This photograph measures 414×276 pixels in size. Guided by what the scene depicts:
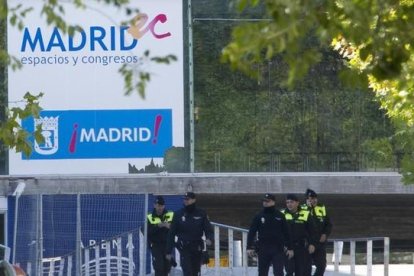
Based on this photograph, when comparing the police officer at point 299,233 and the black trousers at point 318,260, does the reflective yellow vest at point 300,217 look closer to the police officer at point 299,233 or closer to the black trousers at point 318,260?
the police officer at point 299,233

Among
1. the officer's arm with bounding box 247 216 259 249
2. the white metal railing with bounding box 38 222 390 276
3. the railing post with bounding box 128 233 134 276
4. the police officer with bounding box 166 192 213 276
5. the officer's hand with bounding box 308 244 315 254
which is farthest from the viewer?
the railing post with bounding box 128 233 134 276

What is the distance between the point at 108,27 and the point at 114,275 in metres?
9.38

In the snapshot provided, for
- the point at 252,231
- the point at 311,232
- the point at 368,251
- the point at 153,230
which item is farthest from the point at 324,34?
the point at 368,251

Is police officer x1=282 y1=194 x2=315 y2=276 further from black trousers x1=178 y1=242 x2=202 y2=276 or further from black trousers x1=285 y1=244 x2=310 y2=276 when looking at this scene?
black trousers x1=178 y1=242 x2=202 y2=276

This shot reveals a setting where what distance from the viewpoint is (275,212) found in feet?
58.0

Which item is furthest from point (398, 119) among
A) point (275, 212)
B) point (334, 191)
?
point (334, 191)

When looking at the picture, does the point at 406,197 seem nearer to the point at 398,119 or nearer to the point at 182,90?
the point at 182,90

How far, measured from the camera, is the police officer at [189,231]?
1795 centimetres

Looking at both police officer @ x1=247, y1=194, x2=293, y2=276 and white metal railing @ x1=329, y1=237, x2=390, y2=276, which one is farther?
white metal railing @ x1=329, y1=237, x2=390, y2=276

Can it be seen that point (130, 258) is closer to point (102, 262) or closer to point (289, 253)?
point (102, 262)

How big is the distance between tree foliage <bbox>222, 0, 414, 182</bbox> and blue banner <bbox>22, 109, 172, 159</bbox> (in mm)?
22056

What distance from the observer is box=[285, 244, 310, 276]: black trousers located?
60.7ft

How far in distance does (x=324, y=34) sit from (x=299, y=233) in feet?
41.8

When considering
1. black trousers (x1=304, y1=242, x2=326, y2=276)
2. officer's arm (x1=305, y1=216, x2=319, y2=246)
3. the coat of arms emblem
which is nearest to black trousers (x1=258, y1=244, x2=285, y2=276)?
officer's arm (x1=305, y1=216, x2=319, y2=246)
